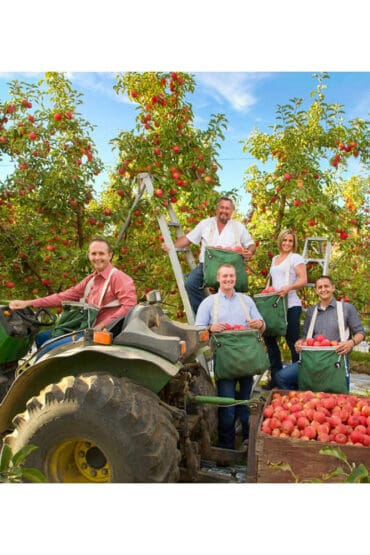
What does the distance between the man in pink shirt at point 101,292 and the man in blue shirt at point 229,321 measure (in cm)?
73

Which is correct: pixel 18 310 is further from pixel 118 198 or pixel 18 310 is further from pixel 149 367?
pixel 118 198

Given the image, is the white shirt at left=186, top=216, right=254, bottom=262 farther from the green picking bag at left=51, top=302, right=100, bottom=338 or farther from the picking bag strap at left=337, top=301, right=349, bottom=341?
the green picking bag at left=51, top=302, right=100, bottom=338

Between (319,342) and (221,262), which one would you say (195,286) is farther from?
(319,342)

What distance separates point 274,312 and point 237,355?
1.18 metres

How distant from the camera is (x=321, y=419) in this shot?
302 cm

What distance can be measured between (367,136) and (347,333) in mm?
2944

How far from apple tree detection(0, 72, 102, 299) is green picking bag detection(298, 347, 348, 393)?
3.09m

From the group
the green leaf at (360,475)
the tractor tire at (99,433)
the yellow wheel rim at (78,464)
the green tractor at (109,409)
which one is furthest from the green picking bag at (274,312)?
the green leaf at (360,475)

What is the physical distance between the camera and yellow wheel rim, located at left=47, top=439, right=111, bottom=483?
261 cm

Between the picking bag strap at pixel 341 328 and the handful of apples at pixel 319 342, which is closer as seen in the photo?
the handful of apples at pixel 319 342

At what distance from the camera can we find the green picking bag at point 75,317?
330 centimetres

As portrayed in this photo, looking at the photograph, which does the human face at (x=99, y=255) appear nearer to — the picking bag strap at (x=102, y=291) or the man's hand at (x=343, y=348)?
the picking bag strap at (x=102, y=291)

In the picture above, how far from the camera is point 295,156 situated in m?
5.88

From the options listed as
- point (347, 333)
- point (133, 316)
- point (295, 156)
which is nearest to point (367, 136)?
point (295, 156)
